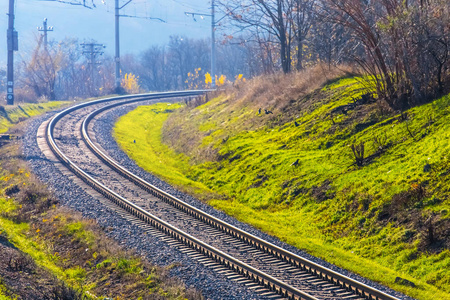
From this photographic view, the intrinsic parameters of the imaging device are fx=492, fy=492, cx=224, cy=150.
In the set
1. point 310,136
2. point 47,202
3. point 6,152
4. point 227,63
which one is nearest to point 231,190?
point 310,136

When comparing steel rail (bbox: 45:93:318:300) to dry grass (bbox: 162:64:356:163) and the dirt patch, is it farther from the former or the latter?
dry grass (bbox: 162:64:356:163)

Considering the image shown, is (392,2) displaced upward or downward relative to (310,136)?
upward

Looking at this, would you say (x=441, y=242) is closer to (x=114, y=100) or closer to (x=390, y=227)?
(x=390, y=227)

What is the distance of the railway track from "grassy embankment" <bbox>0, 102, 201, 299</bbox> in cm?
146

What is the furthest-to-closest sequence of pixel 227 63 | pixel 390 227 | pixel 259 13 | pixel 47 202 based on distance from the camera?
1. pixel 227 63
2. pixel 259 13
3. pixel 47 202
4. pixel 390 227

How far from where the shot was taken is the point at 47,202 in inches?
606

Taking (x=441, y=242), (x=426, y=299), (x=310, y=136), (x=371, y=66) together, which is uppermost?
(x=371, y=66)

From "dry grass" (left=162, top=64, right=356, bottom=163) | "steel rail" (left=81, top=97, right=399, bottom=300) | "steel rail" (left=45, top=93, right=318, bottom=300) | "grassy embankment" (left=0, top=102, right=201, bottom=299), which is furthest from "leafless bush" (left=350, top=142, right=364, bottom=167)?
"grassy embankment" (left=0, top=102, right=201, bottom=299)

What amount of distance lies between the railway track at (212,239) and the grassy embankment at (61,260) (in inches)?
57.7

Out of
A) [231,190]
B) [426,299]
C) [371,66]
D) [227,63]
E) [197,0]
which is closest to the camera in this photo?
[426,299]

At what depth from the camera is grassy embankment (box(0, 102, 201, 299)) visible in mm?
9180

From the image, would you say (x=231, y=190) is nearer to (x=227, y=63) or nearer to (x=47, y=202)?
(x=47, y=202)

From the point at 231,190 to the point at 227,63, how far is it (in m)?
101

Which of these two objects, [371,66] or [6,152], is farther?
[6,152]
